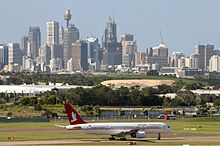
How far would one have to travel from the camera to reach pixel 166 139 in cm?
10238

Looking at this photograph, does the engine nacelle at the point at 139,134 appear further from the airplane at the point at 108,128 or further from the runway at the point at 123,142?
the runway at the point at 123,142

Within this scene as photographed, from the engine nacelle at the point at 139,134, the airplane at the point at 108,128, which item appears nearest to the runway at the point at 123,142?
the airplane at the point at 108,128

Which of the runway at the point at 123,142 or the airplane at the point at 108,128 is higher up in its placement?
the airplane at the point at 108,128

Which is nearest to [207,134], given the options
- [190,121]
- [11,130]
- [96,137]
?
[96,137]

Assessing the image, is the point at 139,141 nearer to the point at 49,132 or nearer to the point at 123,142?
the point at 123,142

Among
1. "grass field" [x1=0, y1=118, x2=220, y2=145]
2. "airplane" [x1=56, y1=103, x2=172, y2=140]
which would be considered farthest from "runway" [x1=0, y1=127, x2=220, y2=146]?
"airplane" [x1=56, y1=103, x2=172, y2=140]

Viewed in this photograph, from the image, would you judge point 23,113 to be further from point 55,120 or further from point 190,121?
point 190,121

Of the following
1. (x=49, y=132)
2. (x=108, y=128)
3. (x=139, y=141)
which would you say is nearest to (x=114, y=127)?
(x=108, y=128)

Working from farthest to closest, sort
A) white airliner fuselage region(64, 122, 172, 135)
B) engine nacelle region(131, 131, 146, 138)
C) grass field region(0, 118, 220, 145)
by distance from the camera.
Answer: engine nacelle region(131, 131, 146, 138) < white airliner fuselage region(64, 122, 172, 135) < grass field region(0, 118, 220, 145)

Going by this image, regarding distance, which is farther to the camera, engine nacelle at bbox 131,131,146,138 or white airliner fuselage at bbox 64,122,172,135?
engine nacelle at bbox 131,131,146,138

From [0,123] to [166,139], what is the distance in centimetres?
4225

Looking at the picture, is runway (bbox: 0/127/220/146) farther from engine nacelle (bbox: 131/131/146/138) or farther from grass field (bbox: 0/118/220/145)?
engine nacelle (bbox: 131/131/146/138)

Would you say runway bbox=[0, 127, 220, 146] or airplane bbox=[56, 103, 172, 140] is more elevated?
airplane bbox=[56, 103, 172, 140]

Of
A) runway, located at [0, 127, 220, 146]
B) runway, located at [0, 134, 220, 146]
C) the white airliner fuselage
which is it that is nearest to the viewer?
runway, located at [0, 134, 220, 146]
